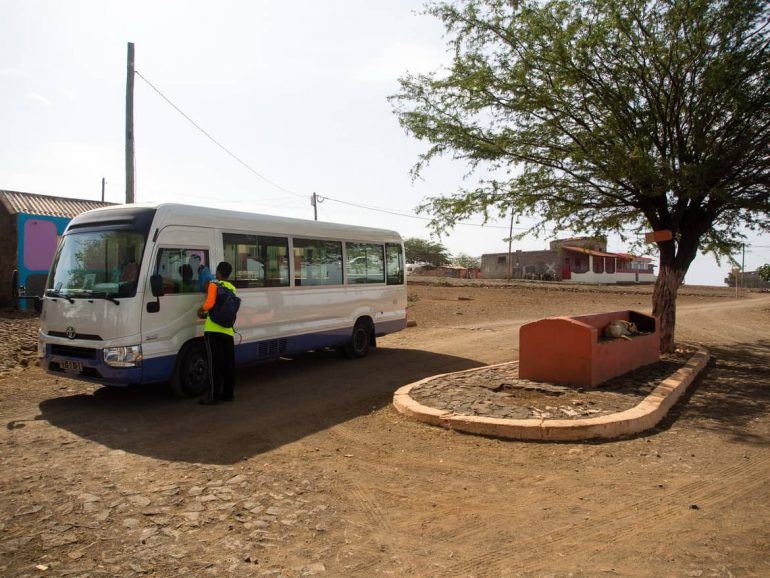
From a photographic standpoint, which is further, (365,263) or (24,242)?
(24,242)

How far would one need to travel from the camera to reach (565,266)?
184 feet

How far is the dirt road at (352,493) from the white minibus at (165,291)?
649 millimetres

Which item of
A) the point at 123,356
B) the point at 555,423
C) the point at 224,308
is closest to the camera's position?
the point at 555,423

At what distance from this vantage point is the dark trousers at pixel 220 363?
22.1 ft

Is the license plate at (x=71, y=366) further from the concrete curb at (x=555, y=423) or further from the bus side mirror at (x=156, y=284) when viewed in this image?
the concrete curb at (x=555, y=423)

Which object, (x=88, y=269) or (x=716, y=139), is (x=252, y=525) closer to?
(x=88, y=269)

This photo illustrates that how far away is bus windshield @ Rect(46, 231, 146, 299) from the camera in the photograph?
6.53 metres

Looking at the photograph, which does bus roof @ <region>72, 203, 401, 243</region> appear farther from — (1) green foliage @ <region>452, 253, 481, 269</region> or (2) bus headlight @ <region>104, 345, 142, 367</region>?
(1) green foliage @ <region>452, 253, 481, 269</region>

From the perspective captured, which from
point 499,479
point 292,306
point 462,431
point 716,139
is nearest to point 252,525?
point 499,479

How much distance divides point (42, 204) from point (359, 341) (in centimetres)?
1593

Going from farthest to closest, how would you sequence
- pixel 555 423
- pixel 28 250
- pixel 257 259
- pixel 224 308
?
pixel 28 250
pixel 257 259
pixel 224 308
pixel 555 423

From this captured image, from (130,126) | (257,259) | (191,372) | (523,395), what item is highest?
(130,126)

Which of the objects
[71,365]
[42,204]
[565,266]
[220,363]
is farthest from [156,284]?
[565,266]

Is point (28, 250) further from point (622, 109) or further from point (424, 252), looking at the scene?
point (424, 252)
